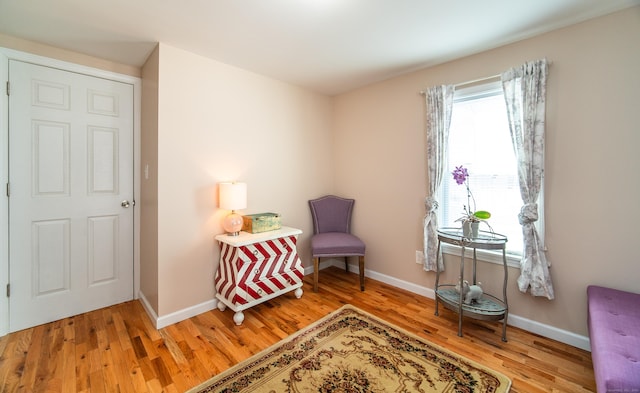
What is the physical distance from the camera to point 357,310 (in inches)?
102

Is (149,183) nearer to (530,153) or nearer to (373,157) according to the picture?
(373,157)

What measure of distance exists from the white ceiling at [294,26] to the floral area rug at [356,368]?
96.2 inches

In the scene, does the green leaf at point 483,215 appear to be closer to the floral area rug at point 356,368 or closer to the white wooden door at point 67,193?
the floral area rug at point 356,368

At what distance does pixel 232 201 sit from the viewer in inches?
97.7

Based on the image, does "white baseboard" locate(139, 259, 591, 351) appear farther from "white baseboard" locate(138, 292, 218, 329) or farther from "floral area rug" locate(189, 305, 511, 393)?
"floral area rug" locate(189, 305, 511, 393)

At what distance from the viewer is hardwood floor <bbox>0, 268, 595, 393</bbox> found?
1.69 m

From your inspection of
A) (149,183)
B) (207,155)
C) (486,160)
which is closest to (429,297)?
(486,160)

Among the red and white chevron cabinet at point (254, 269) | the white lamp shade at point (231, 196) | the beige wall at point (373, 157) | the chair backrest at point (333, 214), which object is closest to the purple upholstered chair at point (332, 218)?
the chair backrest at point (333, 214)

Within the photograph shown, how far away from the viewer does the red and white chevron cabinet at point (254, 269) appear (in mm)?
2383

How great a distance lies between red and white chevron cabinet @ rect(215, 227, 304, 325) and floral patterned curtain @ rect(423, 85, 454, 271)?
139cm

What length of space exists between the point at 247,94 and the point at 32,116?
180 centimetres

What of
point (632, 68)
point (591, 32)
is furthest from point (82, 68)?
point (632, 68)

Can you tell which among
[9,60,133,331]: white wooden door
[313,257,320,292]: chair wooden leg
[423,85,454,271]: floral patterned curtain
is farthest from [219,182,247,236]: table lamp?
[423,85,454,271]: floral patterned curtain

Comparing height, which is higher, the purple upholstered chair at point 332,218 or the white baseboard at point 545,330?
the purple upholstered chair at point 332,218
